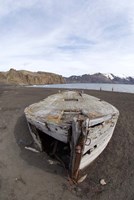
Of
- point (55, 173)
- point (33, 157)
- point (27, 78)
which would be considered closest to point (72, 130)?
point (55, 173)

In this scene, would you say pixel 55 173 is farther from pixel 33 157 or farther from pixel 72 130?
pixel 72 130

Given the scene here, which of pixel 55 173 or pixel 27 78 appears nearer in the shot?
pixel 55 173

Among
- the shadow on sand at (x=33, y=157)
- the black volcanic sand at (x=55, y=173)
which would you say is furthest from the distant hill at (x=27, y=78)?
the black volcanic sand at (x=55, y=173)

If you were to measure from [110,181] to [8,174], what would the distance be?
2628 mm

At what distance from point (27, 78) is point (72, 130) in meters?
91.6

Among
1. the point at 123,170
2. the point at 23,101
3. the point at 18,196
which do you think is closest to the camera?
the point at 18,196

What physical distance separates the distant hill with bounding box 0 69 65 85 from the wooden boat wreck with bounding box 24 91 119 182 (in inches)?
2649

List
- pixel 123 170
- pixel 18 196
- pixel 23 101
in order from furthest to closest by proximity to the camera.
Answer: pixel 23 101, pixel 123 170, pixel 18 196

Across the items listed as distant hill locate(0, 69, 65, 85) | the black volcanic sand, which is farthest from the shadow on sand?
distant hill locate(0, 69, 65, 85)

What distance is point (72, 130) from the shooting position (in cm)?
650

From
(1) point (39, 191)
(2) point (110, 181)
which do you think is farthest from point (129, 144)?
(1) point (39, 191)

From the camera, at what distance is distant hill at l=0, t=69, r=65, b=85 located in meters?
83.1

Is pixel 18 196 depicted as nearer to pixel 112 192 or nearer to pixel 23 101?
pixel 112 192

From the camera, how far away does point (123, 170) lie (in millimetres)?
7000
